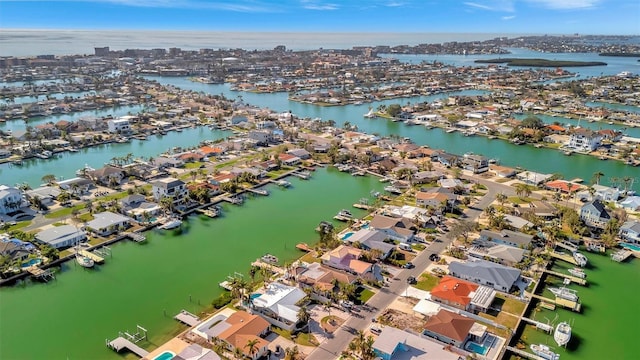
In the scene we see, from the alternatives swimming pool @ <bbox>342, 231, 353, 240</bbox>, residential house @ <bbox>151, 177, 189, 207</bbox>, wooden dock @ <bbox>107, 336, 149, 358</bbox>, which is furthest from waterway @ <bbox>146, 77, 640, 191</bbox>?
wooden dock @ <bbox>107, 336, 149, 358</bbox>

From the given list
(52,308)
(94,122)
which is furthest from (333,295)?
(94,122)

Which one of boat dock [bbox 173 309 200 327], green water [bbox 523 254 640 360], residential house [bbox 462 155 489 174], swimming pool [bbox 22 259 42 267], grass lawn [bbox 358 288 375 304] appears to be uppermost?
residential house [bbox 462 155 489 174]

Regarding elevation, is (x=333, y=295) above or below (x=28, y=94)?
below

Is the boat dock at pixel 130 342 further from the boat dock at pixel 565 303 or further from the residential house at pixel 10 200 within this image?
the boat dock at pixel 565 303

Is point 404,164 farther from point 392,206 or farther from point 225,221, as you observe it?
point 225,221

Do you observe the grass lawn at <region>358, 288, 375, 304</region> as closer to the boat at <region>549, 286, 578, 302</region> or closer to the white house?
the boat at <region>549, 286, 578, 302</region>

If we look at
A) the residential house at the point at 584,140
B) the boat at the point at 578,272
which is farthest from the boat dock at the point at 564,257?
the residential house at the point at 584,140
